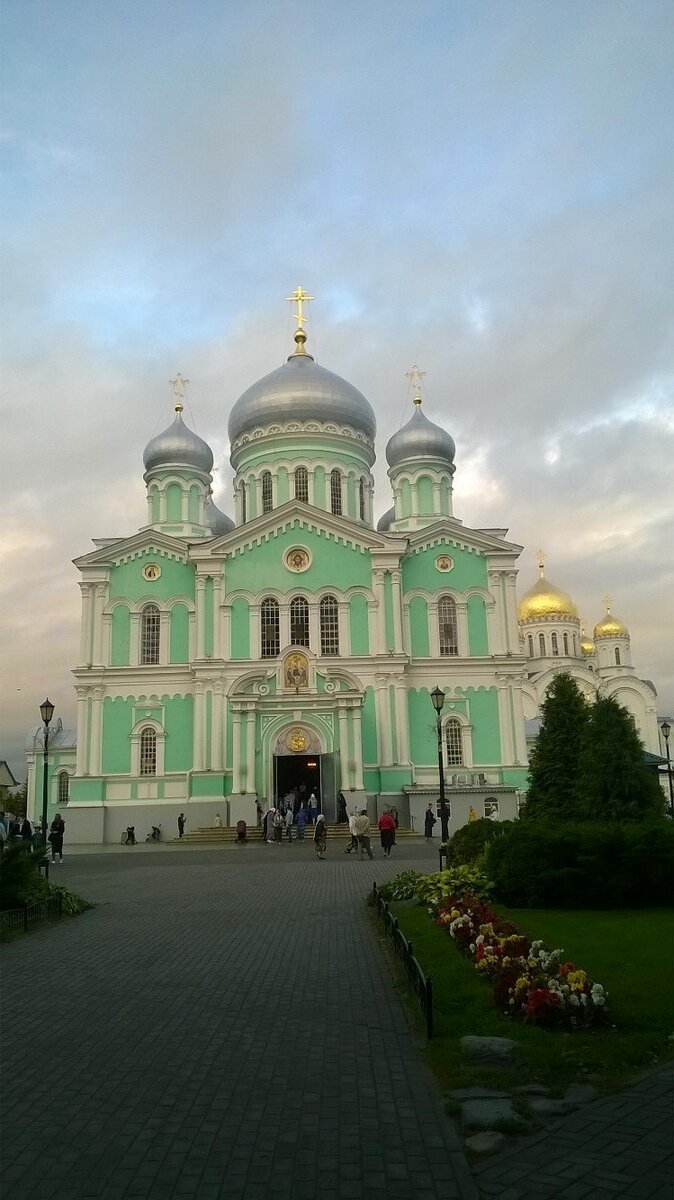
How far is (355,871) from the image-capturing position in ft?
69.6

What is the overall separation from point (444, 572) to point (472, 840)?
23.5 m

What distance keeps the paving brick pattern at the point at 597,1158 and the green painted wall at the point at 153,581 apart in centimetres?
3547

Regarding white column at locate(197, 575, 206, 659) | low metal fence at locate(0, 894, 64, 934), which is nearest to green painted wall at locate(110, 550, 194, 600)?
white column at locate(197, 575, 206, 659)

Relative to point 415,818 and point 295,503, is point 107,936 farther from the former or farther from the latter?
point 295,503

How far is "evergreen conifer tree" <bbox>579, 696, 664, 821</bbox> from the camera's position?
19.4 meters

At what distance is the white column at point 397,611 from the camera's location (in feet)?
128

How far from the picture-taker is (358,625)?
1554 inches

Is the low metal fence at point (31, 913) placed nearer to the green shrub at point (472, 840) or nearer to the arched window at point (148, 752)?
the green shrub at point (472, 840)

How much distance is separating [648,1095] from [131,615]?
35.9 metres

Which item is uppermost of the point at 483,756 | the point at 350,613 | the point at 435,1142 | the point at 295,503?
the point at 295,503

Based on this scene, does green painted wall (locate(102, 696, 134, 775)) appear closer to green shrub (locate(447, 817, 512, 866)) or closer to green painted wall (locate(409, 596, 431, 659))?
green painted wall (locate(409, 596, 431, 659))

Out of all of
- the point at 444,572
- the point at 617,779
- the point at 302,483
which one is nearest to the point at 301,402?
the point at 302,483

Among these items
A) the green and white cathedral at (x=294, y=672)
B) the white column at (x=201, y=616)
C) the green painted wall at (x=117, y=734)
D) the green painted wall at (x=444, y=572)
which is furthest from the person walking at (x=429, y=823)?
the green painted wall at (x=117, y=734)

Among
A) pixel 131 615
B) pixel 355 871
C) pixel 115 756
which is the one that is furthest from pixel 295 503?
pixel 355 871
